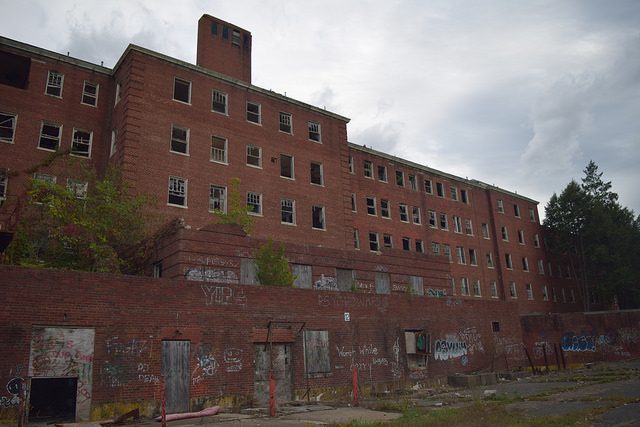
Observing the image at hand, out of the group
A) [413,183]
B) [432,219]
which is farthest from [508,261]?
[413,183]

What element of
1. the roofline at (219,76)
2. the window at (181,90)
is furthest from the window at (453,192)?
the window at (181,90)

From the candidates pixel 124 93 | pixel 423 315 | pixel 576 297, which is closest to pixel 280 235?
pixel 423 315

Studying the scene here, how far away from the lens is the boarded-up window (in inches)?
789

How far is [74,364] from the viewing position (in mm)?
14625

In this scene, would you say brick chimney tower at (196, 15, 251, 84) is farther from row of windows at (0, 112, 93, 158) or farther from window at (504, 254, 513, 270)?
window at (504, 254, 513, 270)

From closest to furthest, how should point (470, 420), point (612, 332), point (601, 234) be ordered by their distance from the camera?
1. point (470, 420)
2. point (612, 332)
3. point (601, 234)

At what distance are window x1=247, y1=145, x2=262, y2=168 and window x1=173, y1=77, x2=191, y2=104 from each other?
4312 millimetres

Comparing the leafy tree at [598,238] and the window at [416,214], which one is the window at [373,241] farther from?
the leafy tree at [598,238]

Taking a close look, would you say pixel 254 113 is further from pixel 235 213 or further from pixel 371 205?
pixel 371 205

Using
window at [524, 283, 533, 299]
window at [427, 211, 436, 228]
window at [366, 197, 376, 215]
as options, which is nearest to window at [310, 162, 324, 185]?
window at [366, 197, 376, 215]

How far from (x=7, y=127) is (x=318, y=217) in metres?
17.1

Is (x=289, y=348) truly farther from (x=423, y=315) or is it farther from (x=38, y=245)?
(x=38, y=245)

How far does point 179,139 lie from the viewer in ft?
89.9

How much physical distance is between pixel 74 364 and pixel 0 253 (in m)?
4.91
